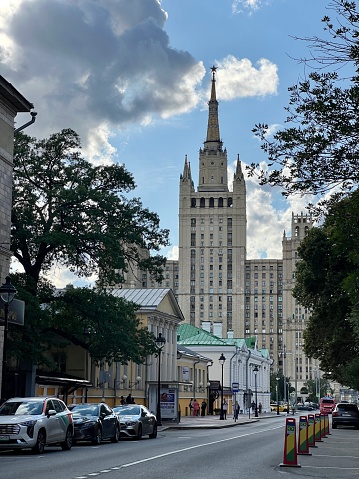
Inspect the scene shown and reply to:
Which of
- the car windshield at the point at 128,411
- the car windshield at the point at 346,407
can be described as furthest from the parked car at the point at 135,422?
the car windshield at the point at 346,407

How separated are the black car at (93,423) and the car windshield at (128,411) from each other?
3.67 meters

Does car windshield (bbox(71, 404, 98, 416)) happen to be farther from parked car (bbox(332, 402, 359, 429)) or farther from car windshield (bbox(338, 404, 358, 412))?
car windshield (bbox(338, 404, 358, 412))

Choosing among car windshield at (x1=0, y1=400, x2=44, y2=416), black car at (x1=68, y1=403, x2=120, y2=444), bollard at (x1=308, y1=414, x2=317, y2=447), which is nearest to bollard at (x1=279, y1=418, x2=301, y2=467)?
bollard at (x1=308, y1=414, x2=317, y2=447)

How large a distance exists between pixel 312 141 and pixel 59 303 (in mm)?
29259

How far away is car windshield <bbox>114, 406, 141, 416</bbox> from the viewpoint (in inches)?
1313

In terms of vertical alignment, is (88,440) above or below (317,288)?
below

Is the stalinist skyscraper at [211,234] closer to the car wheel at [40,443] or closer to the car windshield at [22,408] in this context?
the car windshield at [22,408]

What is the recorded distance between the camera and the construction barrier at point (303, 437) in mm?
23781

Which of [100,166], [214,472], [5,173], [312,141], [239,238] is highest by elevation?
[239,238]

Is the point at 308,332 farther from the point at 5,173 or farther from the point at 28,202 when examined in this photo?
the point at 5,173

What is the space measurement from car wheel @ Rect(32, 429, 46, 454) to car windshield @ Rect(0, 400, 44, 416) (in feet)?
1.94

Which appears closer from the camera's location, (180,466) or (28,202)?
(180,466)

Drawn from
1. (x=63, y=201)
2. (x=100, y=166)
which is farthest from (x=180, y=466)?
(x=100, y=166)

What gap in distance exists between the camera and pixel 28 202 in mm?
41125
